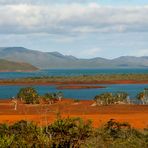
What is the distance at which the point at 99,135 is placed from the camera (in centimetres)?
2353

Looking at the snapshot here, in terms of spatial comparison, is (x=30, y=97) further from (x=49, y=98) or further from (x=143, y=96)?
(x=143, y=96)

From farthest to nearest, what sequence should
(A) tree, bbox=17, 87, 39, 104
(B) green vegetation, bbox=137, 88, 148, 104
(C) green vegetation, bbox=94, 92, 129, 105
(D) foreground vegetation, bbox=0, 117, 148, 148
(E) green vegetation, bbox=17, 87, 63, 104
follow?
1. (B) green vegetation, bbox=137, 88, 148, 104
2. (E) green vegetation, bbox=17, 87, 63, 104
3. (A) tree, bbox=17, 87, 39, 104
4. (C) green vegetation, bbox=94, 92, 129, 105
5. (D) foreground vegetation, bbox=0, 117, 148, 148

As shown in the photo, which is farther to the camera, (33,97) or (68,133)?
(33,97)

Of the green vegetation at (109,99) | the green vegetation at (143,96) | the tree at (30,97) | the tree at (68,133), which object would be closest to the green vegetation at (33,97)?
the tree at (30,97)

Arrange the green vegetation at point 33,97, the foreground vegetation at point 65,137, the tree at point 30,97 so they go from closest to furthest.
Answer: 1. the foreground vegetation at point 65,137
2. the tree at point 30,97
3. the green vegetation at point 33,97

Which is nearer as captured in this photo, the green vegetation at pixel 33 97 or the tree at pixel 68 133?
the tree at pixel 68 133

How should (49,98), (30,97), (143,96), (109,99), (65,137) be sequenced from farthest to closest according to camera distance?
(49,98) → (109,99) → (143,96) → (30,97) → (65,137)

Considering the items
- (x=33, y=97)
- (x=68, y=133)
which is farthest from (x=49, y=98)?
(x=68, y=133)

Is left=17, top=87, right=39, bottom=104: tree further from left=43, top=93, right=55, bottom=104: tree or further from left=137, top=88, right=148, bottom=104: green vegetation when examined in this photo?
left=137, top=88, right=148, bottom=104: green vegetation

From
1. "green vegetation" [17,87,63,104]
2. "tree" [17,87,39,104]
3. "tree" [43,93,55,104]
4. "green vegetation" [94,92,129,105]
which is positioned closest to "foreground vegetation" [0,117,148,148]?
"green vegetation" [94,92,129,105]

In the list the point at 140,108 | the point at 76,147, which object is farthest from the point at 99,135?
the point at 140,108

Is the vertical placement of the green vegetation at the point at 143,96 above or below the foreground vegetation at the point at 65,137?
below

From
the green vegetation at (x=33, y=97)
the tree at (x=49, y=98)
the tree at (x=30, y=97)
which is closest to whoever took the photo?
the tree at (x=30, y=97)

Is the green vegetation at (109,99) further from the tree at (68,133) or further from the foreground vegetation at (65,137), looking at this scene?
the tree at (68,133)
